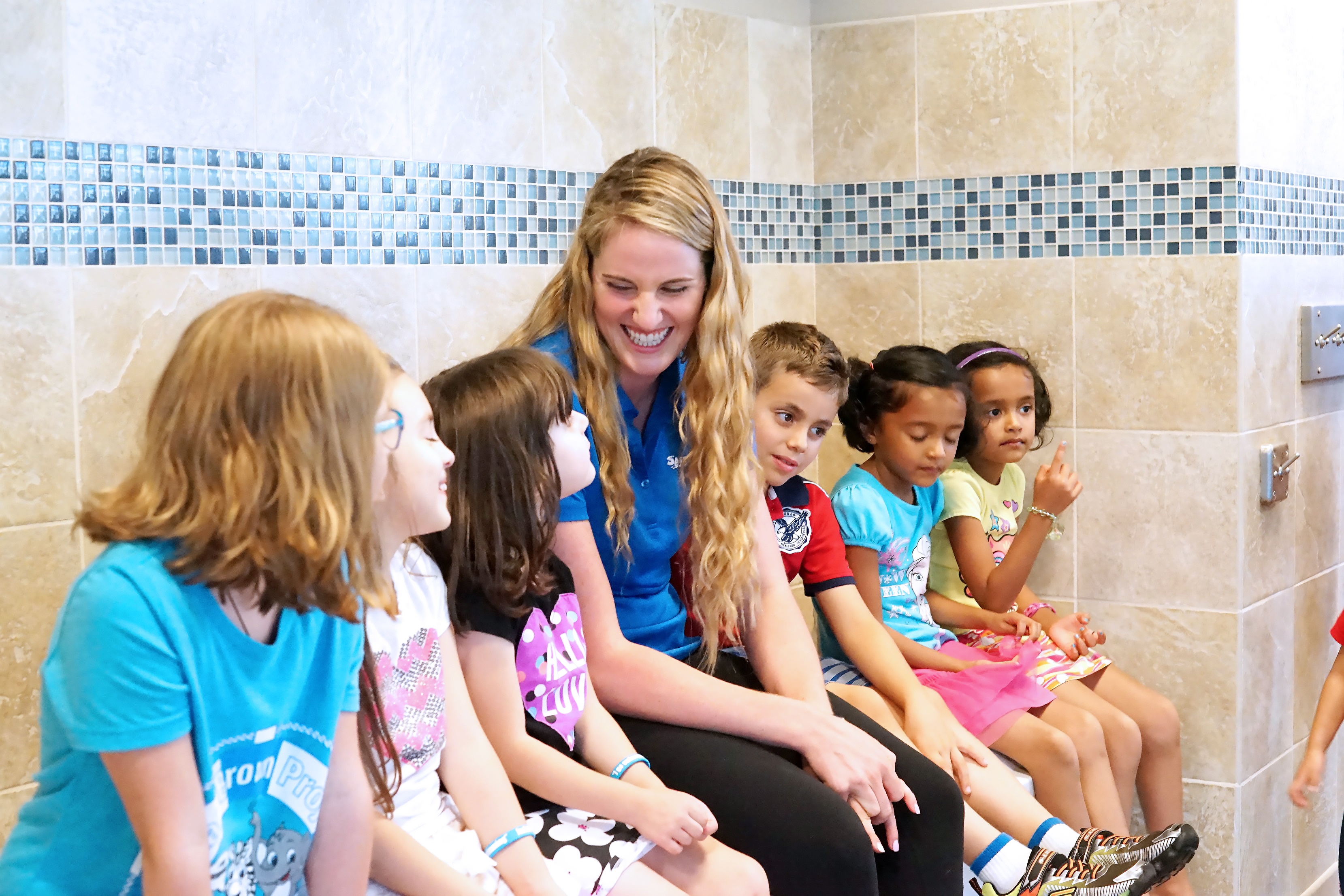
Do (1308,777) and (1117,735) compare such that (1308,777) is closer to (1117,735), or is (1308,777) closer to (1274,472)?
(1117,735)

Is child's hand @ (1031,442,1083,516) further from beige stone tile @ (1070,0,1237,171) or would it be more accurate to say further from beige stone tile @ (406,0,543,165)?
beige stone tile @ (406,0,543,165)

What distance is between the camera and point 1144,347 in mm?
3051

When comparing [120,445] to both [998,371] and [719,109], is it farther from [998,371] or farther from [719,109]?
[998,371]

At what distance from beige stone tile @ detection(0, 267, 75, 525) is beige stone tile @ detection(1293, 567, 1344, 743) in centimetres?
266

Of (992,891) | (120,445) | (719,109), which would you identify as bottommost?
(992,891)

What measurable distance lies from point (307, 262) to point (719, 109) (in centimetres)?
116

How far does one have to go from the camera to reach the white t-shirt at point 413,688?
1728 millimetres

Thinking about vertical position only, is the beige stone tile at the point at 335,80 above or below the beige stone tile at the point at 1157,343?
above

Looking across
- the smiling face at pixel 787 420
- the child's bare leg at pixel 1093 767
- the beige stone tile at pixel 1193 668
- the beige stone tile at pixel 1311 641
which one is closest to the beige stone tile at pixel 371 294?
the smiling face at pixel 787 420

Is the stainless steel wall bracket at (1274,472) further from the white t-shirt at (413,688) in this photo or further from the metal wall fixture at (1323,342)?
the white t-shirt at (413,688)

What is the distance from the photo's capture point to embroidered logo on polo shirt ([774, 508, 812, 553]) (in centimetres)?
266

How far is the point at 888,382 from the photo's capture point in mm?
2912

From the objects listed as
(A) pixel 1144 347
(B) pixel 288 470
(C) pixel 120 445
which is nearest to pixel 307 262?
(C) pixel 120 445

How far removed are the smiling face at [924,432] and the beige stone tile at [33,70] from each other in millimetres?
1661
